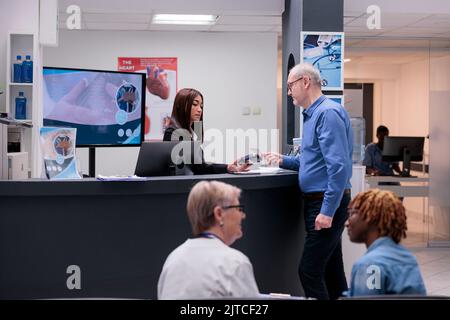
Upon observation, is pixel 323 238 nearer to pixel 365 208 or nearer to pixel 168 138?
pixel 168 138

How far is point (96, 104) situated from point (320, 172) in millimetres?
1241

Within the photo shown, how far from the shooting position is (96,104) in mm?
3355

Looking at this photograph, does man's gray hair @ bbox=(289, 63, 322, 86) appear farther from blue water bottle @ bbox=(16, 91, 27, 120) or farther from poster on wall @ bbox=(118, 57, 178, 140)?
poster on wall @ bbox=(118, 57, 178, 140)

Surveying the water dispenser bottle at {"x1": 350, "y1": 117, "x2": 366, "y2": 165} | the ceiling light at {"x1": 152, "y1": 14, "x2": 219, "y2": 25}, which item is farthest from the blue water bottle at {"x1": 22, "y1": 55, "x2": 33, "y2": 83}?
the water dispenser bottle at {"x1": 350, "y1": 117, "x2": 366, "y2": 165}

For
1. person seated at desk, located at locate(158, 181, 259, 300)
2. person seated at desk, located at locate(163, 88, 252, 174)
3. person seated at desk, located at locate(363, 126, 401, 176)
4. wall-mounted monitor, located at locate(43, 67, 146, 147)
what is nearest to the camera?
person seated at desk, located at locate(158, 181, 259, 300)

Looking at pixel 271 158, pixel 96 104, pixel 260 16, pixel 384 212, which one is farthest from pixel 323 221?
pixel 260 16

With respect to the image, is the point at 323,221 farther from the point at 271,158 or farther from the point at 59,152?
the point at 59,152

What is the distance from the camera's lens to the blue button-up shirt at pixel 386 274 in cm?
161

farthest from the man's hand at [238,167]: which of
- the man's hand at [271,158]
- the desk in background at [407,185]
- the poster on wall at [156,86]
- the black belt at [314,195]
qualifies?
the poster on wall at [156,86]

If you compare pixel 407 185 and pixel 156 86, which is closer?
pixel 407 185

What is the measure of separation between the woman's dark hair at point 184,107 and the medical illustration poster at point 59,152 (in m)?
0.66

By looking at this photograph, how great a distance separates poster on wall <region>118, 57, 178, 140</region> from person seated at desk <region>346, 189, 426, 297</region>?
16.7ft

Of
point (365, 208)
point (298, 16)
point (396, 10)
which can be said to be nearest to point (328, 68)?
point (298, 16)

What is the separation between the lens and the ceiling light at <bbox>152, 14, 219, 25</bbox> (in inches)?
236
